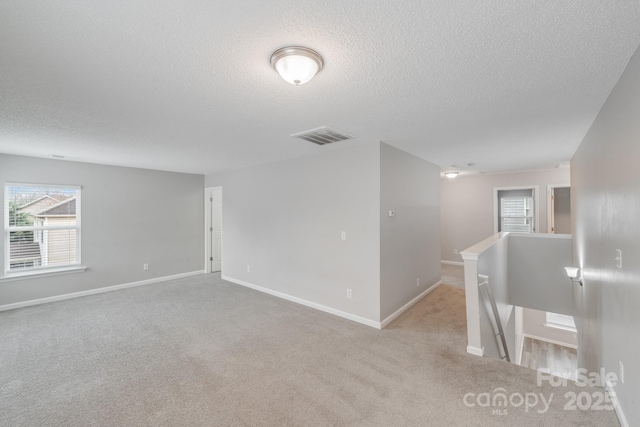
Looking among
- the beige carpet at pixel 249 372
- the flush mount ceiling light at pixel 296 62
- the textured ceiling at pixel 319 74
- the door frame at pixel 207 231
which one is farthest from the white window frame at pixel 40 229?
the flush mount ceiling light at pixel 296 62

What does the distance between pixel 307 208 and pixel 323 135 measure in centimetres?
140

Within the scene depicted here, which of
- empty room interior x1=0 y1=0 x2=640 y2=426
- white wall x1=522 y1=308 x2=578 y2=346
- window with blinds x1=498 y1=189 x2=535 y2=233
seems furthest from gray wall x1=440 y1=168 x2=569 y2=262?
white wall x1=522 y1=308 x2=578 y2=346

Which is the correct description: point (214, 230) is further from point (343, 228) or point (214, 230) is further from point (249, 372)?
point (249, 372)

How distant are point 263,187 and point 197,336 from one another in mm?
2685

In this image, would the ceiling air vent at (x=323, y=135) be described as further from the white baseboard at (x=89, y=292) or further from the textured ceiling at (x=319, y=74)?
the white baseboard at (x=89, y=292)

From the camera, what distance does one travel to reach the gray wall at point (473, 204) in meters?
6.09

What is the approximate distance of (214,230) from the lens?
6.67m

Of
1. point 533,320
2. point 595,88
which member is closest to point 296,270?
point 595,88

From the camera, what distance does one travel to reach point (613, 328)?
6.77 feet

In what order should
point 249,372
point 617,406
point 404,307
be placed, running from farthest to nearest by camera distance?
point 404,307, point 249,372, point 617,406

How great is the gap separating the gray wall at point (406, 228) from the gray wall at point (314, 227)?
18 centimetres

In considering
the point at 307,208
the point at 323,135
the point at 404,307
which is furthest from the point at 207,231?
the point at 404,307

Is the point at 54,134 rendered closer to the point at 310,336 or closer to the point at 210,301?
the point at 210,301

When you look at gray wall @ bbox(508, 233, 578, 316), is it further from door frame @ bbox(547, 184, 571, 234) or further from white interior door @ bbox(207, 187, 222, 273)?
white interior door @ bbox(207, 187, 222, 273)
